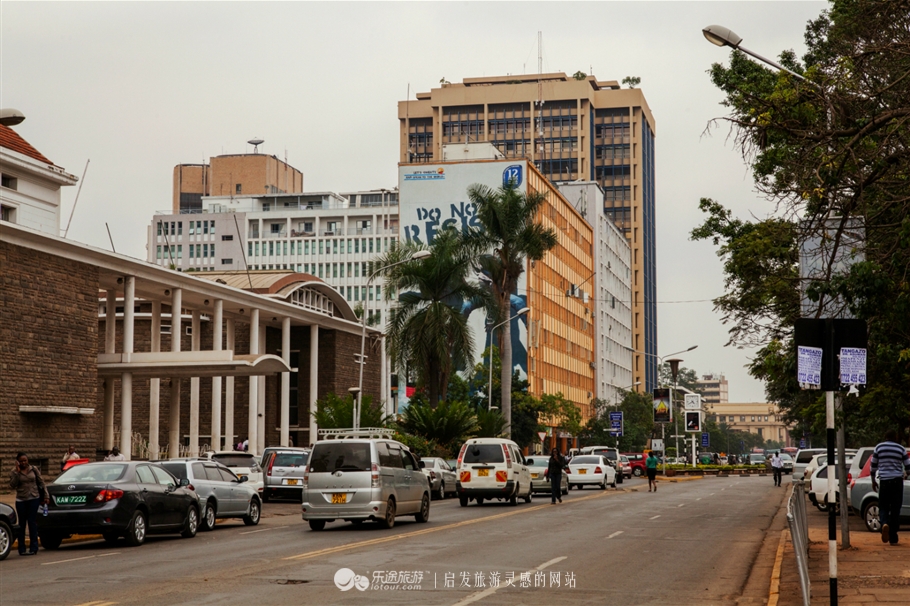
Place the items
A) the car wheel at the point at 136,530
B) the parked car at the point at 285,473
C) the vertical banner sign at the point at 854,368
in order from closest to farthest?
the vertical banner sign at the point at 854,368 → the car wheel at the point at 136,530 → the parked car at the point at 285,473

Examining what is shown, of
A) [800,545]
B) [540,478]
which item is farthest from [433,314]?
[800,545]

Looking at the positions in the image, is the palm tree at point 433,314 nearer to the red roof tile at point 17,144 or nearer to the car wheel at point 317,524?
the red roof tile at point 17,144

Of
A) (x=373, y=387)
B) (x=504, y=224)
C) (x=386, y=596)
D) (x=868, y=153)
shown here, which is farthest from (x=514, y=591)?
(x=373, y=387)

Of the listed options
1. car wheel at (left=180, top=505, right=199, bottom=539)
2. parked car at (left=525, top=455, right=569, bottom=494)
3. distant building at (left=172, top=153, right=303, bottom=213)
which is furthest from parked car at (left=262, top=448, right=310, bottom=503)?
distant building at (left=172, top=153, right=303, bottom=213)

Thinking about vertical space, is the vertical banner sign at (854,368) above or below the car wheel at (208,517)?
above

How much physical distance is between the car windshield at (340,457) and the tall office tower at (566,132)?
4891 inches

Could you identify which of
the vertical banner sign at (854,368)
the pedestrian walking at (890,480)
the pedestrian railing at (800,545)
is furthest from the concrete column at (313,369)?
the vertical banner sign at (854,368)

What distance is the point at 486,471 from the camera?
34.2 metres

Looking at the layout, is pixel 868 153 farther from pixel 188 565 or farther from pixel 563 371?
pixel 563 371

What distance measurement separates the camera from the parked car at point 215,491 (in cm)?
2459

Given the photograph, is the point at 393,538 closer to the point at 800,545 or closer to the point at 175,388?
the point at 800,545

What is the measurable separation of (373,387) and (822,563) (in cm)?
6335

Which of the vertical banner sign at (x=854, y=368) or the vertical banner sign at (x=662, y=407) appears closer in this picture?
the vertical banner sign at (x=854, y=368)

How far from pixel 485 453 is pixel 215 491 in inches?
430
